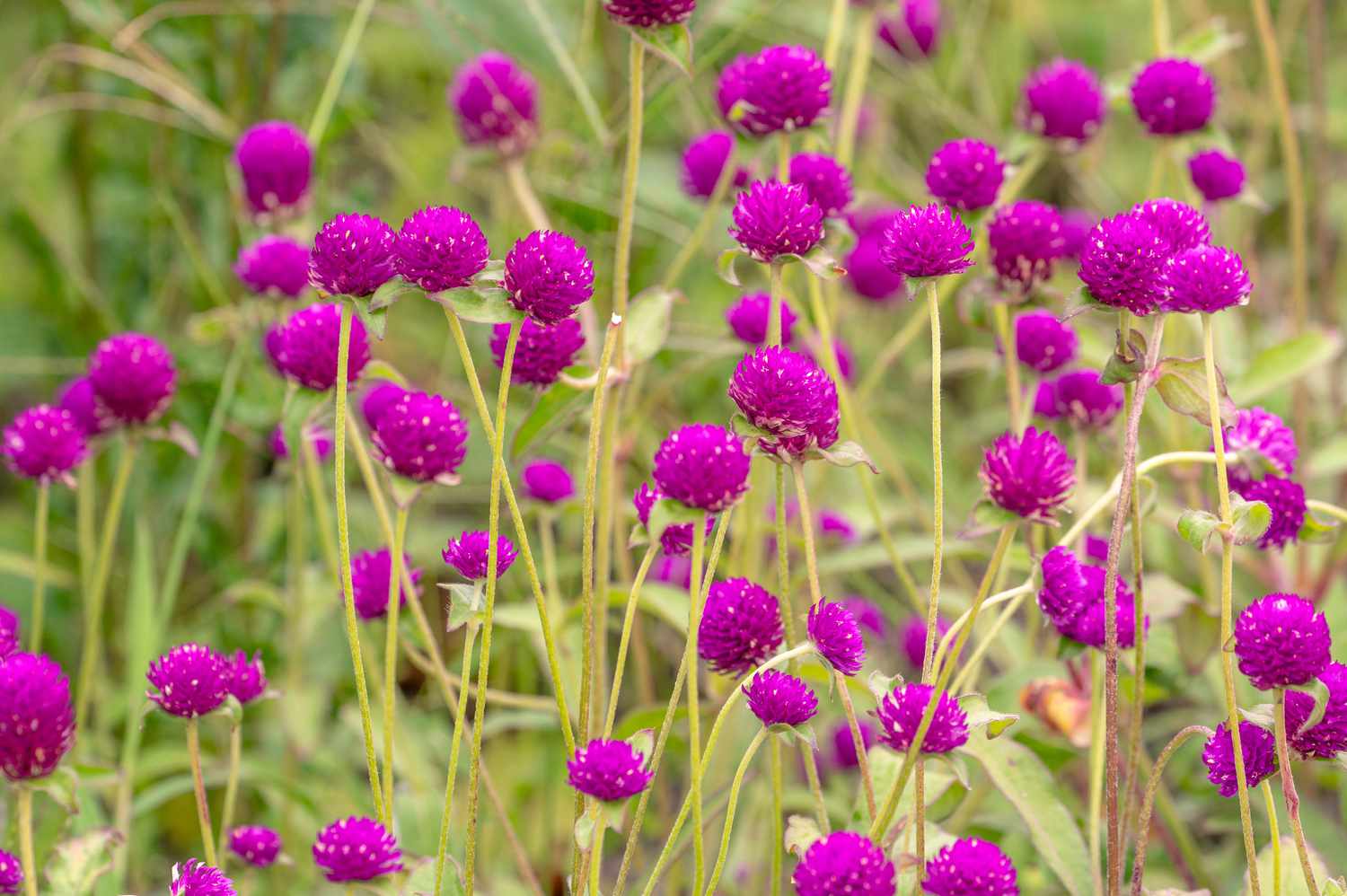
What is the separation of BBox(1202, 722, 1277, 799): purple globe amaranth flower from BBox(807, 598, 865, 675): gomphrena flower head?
0.23m

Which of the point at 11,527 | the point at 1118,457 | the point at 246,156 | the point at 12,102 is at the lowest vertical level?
the point at 1118,457

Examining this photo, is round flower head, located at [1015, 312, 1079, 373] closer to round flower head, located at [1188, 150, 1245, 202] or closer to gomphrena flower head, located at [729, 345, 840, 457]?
round flower head, located at [1188, 150, 1245, 202]

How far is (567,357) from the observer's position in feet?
3.29

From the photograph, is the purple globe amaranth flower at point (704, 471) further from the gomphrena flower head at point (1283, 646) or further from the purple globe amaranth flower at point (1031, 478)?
the gomphrena flower head at point (1283, 646)

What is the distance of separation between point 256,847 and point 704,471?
46cm

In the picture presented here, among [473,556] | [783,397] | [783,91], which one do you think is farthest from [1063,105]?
[473,556]

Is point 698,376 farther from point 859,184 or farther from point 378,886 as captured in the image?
point 378,886

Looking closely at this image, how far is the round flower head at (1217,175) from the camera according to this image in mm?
1249

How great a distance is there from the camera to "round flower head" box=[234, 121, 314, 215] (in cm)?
138

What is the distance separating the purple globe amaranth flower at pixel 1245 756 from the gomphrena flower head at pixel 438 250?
521 millimetres

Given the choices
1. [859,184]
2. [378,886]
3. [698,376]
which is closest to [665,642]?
[698,376]

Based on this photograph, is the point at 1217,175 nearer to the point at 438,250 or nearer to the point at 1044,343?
the point at 1044,343

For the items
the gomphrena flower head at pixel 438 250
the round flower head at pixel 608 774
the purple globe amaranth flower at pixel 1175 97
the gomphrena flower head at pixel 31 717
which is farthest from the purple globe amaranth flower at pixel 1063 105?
the gomphrena flower head at pixel 31 717

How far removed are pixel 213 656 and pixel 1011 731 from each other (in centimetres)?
63
